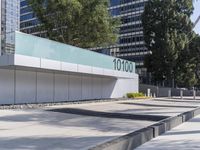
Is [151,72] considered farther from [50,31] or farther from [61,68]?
[61,68]

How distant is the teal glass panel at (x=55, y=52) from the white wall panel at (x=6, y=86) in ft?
7.08

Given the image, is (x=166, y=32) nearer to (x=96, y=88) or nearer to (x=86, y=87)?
(x=96, y=88)

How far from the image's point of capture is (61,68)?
26.2 metres

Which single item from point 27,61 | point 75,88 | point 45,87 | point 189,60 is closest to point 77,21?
point 75,88

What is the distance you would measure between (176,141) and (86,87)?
23321 millimetres

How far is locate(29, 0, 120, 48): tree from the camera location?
143 feet

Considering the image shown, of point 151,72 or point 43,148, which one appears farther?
point 151,72

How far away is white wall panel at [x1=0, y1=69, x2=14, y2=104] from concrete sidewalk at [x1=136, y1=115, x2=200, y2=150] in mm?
11746

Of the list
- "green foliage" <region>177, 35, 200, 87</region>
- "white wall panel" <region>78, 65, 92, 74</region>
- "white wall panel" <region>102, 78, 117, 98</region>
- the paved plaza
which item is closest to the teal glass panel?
"white wall panel" <region>78, 65, 92, 74</region>

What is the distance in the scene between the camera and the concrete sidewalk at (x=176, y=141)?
1131 centimetres

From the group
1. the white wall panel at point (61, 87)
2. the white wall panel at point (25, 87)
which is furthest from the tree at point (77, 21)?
the white wall panel at point (25, 87)

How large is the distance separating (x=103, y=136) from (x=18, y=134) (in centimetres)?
249

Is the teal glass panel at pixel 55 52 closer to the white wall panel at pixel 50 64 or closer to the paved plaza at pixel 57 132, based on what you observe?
the white wall panel at pixel 50 64

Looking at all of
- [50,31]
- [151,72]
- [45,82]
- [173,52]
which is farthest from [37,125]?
[151,72]
